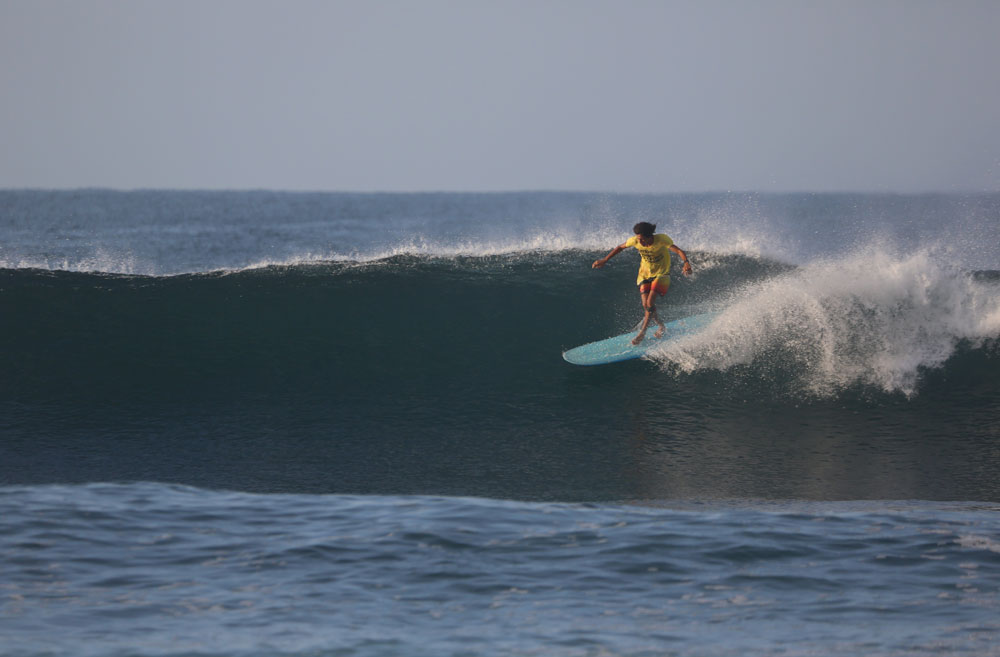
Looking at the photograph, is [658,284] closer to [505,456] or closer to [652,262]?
[652,262]

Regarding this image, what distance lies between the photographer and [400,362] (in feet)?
35.9

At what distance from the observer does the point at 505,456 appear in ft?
27.6

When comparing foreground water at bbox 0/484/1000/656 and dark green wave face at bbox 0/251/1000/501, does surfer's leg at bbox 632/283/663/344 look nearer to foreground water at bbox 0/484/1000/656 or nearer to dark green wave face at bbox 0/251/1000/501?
dark green wave face at bbox 0/251/1000/501

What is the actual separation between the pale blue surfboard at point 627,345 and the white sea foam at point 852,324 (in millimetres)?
148

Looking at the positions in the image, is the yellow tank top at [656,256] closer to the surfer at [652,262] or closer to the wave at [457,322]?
the surfer at [652,262]

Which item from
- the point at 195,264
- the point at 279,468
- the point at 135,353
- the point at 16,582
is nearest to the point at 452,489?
the point at 279,468

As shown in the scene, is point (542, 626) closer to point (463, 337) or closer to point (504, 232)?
point (463, 337)

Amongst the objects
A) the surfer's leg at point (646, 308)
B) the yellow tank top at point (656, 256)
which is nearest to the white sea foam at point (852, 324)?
the surfer's leg at point (646, 308)

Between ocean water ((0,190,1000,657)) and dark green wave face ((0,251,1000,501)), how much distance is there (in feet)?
0.13

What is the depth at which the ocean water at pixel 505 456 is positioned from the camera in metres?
5.05

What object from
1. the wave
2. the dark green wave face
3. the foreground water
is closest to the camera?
the foreground water

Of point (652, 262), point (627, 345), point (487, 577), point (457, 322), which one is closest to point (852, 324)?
point (652, 262)

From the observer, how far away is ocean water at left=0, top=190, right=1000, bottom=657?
5047 millimetres

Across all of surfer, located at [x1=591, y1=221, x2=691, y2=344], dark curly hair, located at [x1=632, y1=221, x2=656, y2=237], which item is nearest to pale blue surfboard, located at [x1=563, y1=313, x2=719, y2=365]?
surfer, located at [x1=591, y1=221, x2=691, y2=344]
